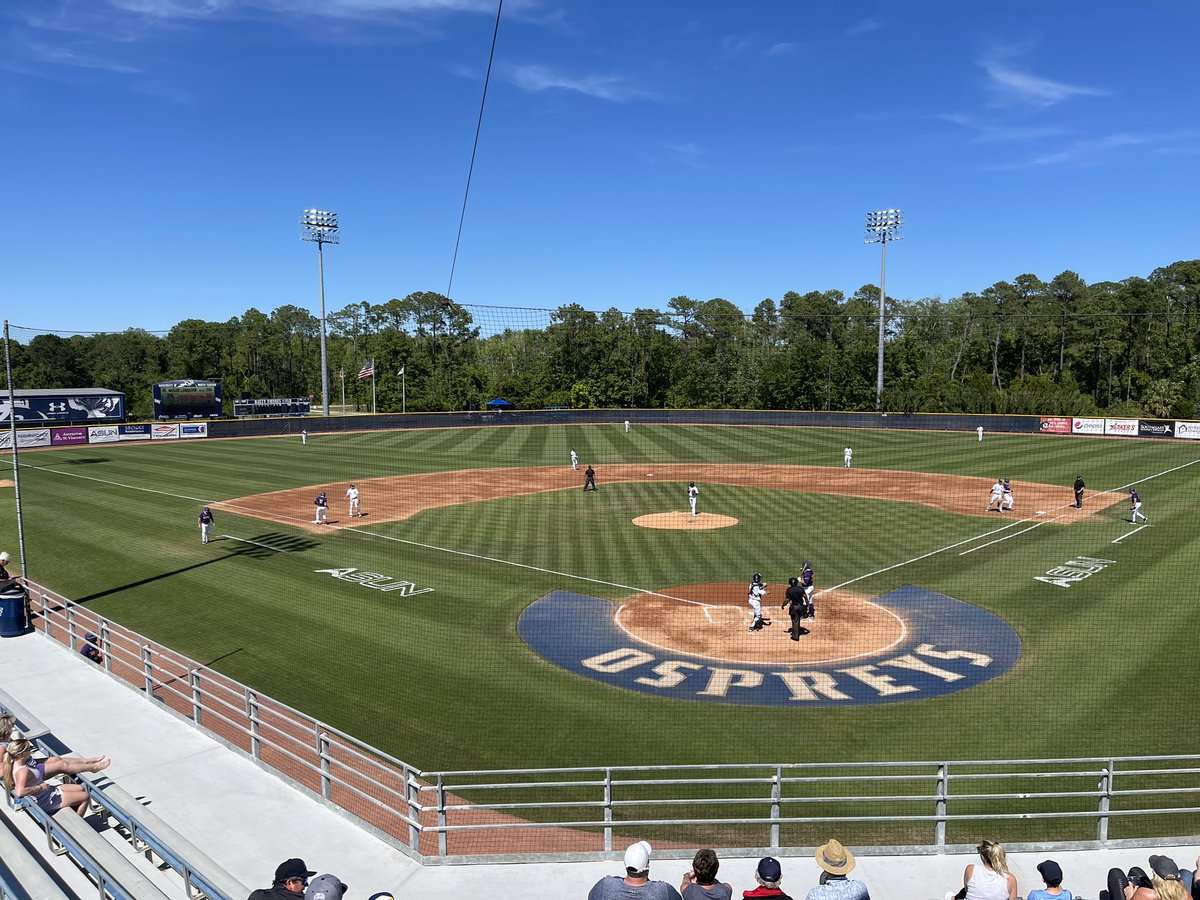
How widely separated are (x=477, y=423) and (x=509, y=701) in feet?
186

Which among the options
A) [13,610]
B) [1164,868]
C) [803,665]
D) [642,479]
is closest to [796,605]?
[803,665]

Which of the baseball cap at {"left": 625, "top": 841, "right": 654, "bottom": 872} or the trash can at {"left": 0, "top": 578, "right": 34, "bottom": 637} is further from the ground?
the baseball cap at {"left": 625, "top": 841, "right": 654, "bottom": 872}

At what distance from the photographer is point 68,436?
180 feet

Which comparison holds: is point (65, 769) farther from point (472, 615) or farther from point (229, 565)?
point (229, 565)

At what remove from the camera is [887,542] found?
2447 centimetres

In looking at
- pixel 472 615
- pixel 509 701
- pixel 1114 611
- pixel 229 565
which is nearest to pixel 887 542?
pixel 1114 611

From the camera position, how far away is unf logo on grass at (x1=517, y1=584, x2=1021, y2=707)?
43.7 feet

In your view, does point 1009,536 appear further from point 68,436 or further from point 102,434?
point 68,436

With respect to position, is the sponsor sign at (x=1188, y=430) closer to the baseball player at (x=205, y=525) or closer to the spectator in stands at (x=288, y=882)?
the baseball player at (x=205, y=525)

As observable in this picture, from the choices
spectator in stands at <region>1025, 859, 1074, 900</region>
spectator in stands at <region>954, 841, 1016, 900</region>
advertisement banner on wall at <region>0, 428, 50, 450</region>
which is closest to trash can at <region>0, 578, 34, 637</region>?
spectator in stands at <region>954, 841, 1016, 900</region>

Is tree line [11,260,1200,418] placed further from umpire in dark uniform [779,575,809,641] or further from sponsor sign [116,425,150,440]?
umpire in dark uniform [779,575,809,641]

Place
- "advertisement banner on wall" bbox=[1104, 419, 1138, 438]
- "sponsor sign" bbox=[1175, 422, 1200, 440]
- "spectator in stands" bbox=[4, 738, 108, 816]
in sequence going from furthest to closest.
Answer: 1. "advertisement banner on wall" bbox=[1104, 419, 1138, 438]
2. "sponsor sign" bbox=[1175, 422, 1200, 440]
3. "spectator in stands" bbox=[4, 738, 108, 816]

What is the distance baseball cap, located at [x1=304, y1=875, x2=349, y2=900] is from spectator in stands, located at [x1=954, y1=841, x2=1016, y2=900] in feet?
14.3

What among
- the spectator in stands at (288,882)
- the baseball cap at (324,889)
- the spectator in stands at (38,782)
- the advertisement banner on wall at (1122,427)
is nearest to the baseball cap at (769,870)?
the baseball cap at (324,889)
